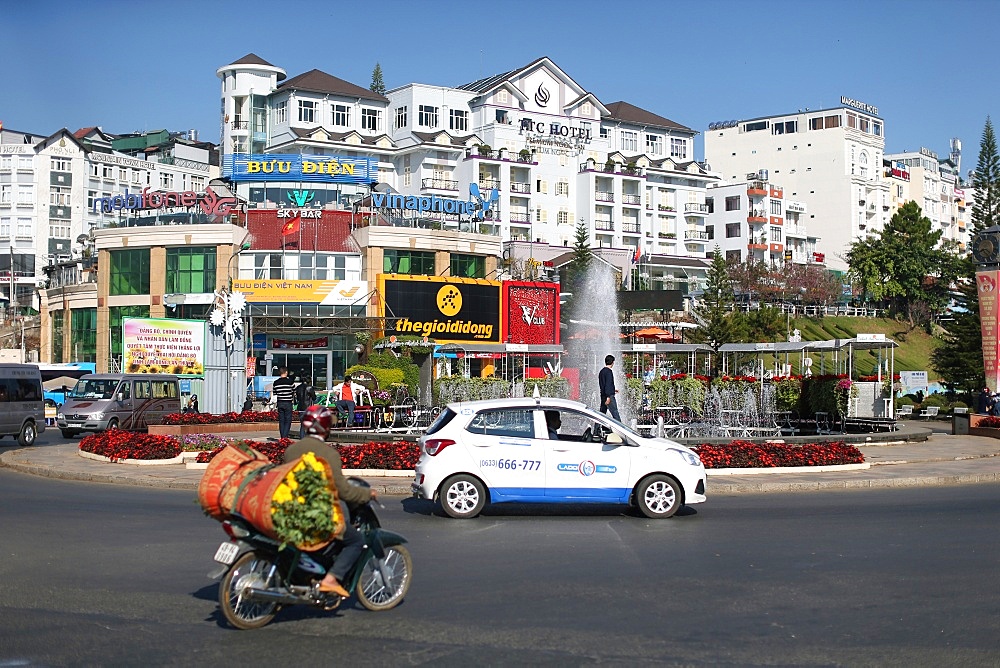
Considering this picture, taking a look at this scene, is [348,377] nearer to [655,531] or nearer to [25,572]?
[655,531]

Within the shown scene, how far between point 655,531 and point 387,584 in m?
5.93

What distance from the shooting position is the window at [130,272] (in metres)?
57.9

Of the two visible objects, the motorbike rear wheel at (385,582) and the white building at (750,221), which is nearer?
the motorbike rear wheel at (385,582)

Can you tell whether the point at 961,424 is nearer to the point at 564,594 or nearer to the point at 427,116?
the point at 564,594

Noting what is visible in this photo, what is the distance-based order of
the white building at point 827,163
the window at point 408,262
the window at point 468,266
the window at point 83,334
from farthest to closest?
the white building at point 827,163, the window at point 468,266, the window at point 83,334, the window at point 408,262

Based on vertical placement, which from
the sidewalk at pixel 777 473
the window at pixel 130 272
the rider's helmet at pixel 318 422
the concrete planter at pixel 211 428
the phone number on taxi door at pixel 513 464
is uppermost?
the window at pixel 130 272

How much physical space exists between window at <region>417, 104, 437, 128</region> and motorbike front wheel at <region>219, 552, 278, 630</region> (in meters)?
85.2

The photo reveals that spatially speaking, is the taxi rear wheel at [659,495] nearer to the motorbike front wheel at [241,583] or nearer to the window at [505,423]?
the window at [505,423]

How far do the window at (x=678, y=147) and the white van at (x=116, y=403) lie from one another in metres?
77.1

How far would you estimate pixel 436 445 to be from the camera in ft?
51.3

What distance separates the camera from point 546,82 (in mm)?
97250

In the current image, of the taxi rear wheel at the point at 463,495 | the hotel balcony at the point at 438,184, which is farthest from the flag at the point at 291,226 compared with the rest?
the taxi rear wheel at the point at 463,495

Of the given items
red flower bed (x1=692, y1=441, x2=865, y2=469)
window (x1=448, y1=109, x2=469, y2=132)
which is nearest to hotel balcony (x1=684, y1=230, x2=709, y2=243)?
window (x1=448, y1=109, x2=469, y2=132)

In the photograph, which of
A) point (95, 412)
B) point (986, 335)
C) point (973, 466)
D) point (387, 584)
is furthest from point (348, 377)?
point (387, 584)
